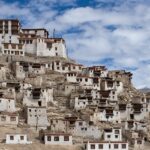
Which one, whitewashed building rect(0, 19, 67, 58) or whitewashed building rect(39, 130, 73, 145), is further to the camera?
whitewashed building rect(0, 19, 67, 58)

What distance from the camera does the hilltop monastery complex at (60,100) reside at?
76.8 m

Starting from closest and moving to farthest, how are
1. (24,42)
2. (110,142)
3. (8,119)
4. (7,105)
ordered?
(110,142) → (8,119) → (7,105) → (24,42)

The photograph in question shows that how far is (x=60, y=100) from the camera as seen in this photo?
8975cm

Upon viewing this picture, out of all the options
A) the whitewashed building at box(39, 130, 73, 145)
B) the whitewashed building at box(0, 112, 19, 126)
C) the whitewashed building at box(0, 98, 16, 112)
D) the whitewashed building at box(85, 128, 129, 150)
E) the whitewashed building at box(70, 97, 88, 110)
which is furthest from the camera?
the whitewashed building at box(70, 97, 88, 110)

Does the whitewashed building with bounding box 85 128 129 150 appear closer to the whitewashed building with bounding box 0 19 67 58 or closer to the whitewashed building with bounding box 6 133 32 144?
the whitewashed building with bounding box 6 133 32 144

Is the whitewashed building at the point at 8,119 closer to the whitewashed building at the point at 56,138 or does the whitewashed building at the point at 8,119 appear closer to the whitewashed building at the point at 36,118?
the whitewashed building at the point at 36,118

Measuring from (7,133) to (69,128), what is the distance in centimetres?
1076

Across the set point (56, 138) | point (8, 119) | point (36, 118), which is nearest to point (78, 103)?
point (36, 118)

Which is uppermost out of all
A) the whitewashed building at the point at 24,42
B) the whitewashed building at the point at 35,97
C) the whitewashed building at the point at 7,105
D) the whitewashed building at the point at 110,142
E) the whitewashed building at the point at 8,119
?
the whitewashed building at the point at 24,42

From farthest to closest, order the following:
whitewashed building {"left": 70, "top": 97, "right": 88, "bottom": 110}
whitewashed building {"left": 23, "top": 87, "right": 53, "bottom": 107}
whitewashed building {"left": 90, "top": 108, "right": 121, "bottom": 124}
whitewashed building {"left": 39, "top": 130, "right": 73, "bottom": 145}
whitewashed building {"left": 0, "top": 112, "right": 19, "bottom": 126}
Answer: whitewashed building {"left": 70, "top": 97, "right": 88, "bottom": 110}, whitewashed building {"left": 90, "top": 108, "right": 121, "bottom": 124}, whitewashed building {"left": 23, "top": 87, "right": 53, "bottom": 107}, whitewashed building {"left": 0, "top": 112, "right": 19, "bottom": 126}, whitewashed building {"left": 39, "top": 130, "right": 73, "bottom": 145}

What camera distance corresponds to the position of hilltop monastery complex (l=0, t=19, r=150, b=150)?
76812mm

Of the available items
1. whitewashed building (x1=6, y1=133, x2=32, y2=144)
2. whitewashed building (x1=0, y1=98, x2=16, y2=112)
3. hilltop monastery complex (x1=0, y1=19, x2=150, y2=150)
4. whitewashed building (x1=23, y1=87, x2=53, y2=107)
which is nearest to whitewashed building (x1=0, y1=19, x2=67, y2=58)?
hilltop monastery complex (x1=0, y1=19, x2=150, y2=150)

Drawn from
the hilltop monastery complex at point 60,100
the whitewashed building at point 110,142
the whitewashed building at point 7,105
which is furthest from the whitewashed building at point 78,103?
the whitewashed building at point 7,105

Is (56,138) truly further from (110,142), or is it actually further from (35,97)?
(35,97)
